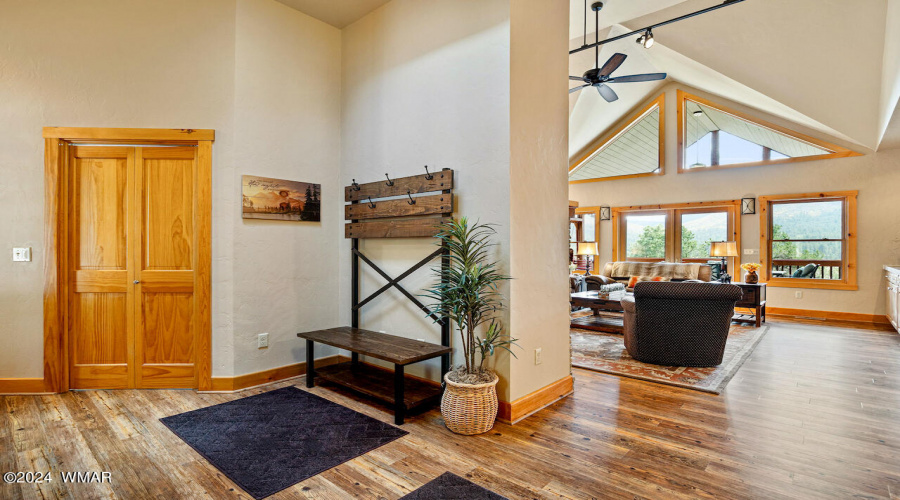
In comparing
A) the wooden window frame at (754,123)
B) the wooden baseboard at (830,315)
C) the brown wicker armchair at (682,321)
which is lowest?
the wooden baseboard at (830,315)

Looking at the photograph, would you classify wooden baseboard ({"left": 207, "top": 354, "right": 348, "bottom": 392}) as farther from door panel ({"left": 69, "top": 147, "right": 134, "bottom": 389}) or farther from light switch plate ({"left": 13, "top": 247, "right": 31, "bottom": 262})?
light switch plate ({"left": 13, "top": 247, "right": 31, "bottom": 262})

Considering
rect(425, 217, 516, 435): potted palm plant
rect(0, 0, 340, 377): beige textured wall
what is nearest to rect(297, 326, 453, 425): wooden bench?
rect(425, 217, 516, 435): potted palm plant

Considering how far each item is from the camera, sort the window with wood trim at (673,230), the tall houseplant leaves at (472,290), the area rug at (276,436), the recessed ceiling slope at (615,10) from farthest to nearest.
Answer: the window with wood trim at (673,230), the recessed ceiling slope at (615,10), the tall houseplant leaves at (472,290), the area rug at (276,436)

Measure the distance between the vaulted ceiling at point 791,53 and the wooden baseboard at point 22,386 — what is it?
21.6ft

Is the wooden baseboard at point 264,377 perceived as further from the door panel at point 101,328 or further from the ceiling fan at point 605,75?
the ceiling fan at point 605,75

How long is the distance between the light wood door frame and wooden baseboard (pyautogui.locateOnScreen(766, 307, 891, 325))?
884 cm

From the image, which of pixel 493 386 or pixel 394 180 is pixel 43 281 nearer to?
pixel 394 180

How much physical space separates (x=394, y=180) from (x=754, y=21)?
4.78m

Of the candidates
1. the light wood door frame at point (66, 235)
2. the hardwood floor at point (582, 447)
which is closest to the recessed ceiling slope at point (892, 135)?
the hardwood floor at point (582, 447)

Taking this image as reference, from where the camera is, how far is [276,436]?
265 centimetres

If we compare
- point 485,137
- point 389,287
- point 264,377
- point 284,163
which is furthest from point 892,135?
point 264,377

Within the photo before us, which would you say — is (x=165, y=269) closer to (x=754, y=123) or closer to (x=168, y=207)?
(x=168, y=207)

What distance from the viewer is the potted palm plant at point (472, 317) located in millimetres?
2650

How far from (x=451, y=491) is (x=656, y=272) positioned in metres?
6.97
